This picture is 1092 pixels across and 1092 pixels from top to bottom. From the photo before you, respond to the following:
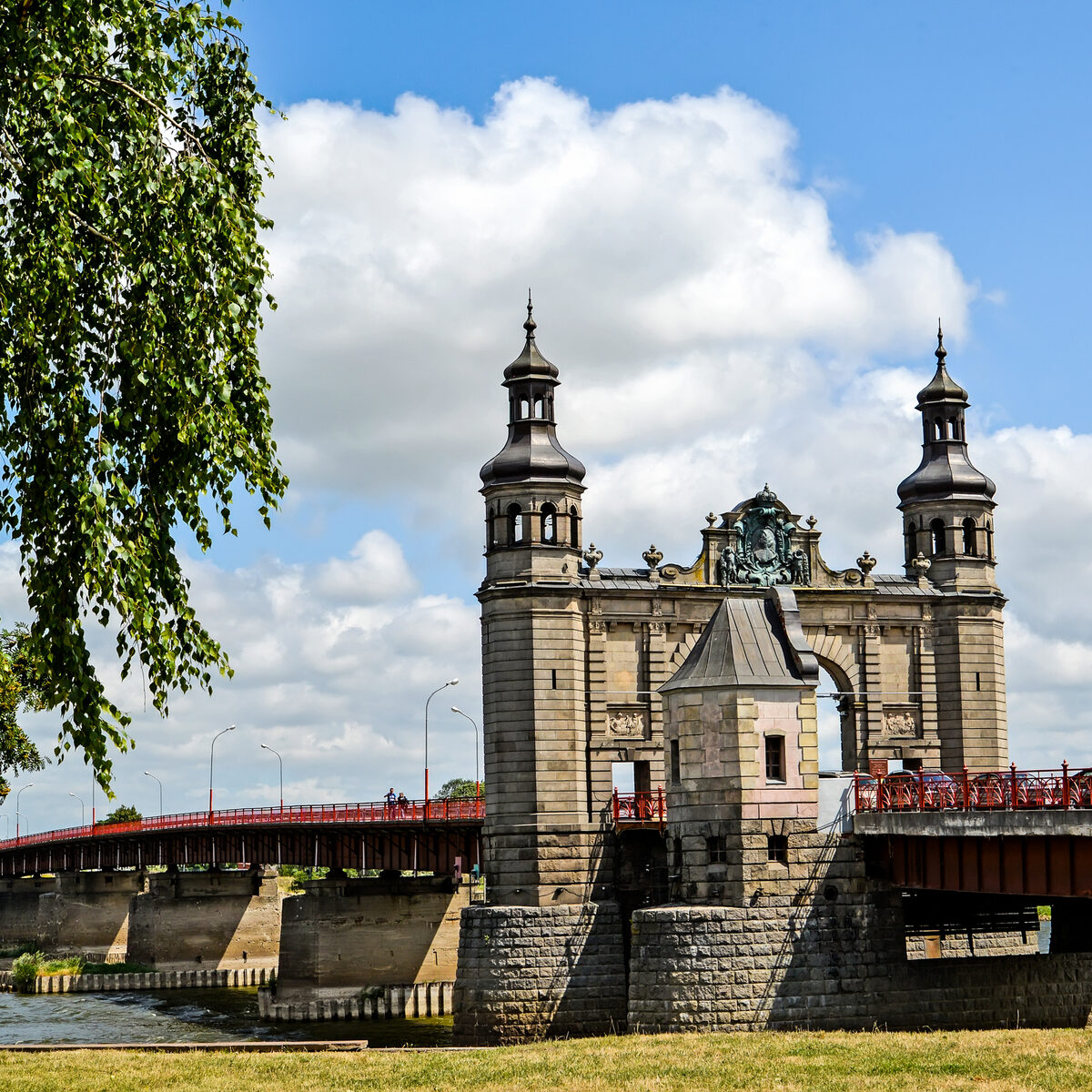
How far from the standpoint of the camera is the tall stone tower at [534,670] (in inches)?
2175

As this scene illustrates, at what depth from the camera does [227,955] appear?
9075 cm

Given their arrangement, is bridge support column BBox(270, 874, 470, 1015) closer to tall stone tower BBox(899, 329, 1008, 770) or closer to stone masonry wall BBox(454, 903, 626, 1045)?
stone masonry wall BBox(454, 903, 626, 1045)

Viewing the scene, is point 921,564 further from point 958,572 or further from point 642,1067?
point 642,1067

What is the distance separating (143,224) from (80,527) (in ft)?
12.3

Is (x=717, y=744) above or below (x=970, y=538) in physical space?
below

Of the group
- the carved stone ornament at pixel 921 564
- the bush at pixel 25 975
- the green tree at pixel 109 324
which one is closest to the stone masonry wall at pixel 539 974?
the carved stone ornament at pixel 921 564

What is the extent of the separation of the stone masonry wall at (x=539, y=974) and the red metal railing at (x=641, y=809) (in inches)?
122

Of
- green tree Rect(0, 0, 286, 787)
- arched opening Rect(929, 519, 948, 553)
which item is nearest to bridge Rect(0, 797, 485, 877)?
arched opening Rect(929, 519, 948, 553)

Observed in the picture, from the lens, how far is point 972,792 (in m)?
42.0

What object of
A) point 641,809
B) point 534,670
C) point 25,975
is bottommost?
point 25,975

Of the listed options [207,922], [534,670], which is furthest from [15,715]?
[207,922]

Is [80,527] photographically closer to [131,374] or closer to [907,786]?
[131,374]

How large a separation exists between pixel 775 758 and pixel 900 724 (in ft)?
41.6

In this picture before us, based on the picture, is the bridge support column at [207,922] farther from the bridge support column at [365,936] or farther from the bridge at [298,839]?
the bridge support column at [365,936]
